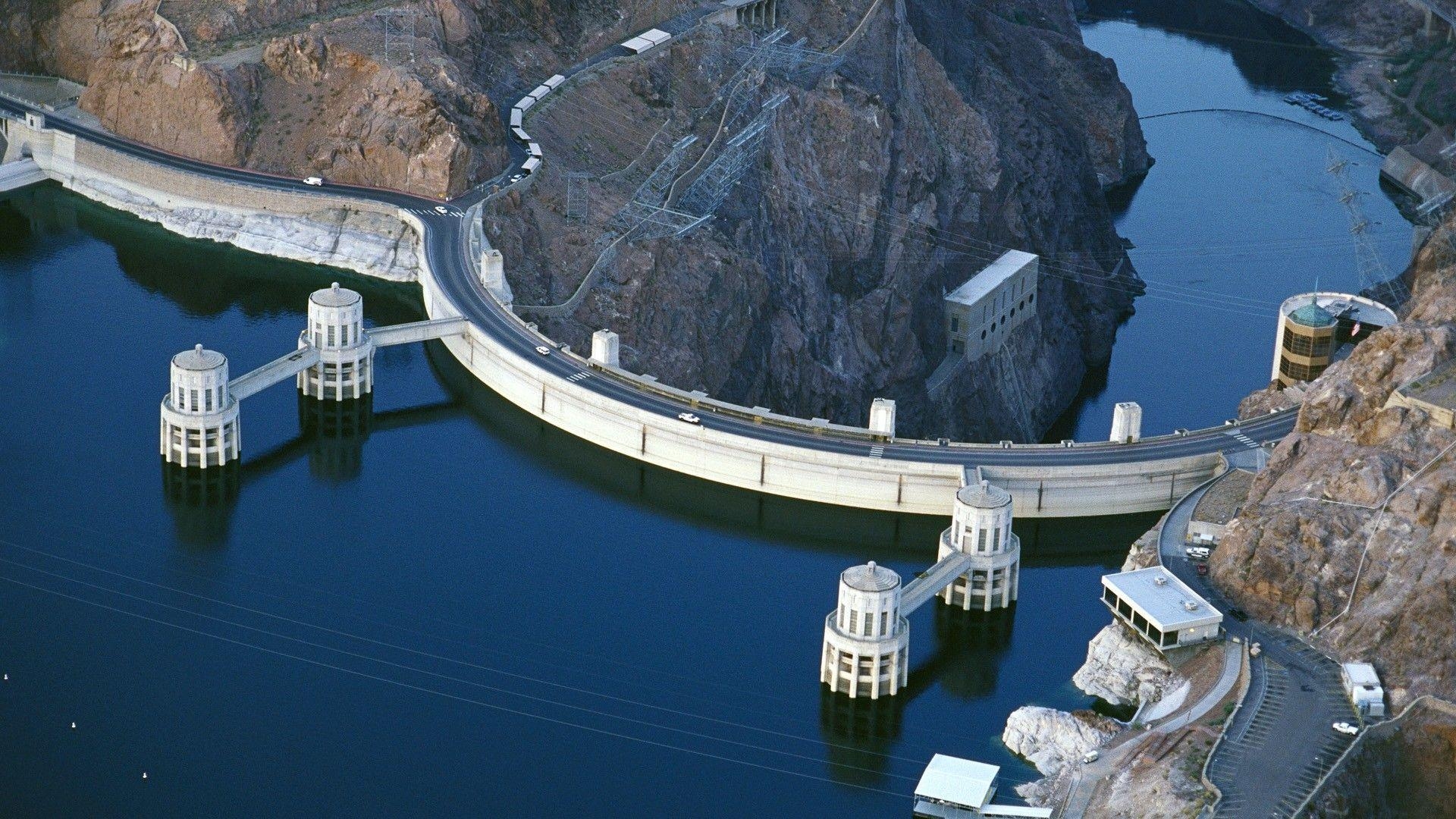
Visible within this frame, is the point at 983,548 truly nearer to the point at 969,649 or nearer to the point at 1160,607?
the point at 969,649

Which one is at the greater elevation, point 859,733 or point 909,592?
point 909,592

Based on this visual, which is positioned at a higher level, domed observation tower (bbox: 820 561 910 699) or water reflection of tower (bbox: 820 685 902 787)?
domed observation tower (bbox: 820 561 910 699)

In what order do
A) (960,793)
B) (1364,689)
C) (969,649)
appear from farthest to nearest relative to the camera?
1. (969,649)
2. (1364,689)
3. (960,793)

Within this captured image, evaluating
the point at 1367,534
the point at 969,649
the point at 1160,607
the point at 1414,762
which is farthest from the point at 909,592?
the point at 1414,762

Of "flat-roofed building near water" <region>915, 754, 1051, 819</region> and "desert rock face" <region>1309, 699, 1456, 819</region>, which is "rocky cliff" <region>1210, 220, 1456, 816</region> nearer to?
"desert rock face" <region>1309, 699, 1456, 819</region>

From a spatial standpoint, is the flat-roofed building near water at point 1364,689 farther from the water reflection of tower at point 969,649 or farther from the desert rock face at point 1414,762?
the water reflection of tower at point 969,649

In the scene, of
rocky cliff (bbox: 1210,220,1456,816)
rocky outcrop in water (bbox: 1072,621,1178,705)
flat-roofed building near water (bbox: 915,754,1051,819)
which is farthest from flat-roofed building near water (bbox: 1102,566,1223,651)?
flat-roofed building near water (bbox: 915,754,1051,819)

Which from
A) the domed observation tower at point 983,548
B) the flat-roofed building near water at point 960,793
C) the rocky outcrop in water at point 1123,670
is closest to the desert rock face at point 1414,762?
the rocky outcrop in water at point 1123,670
